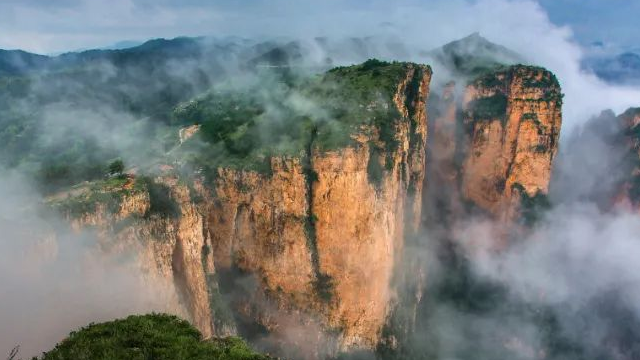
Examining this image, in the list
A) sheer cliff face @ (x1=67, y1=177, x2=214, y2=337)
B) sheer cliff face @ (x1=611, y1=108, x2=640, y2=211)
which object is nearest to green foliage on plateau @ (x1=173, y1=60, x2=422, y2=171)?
sheer cliff face @ (x1=67, y1=177, x2=214, y2=337)

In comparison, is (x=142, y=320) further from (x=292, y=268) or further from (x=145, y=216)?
(x=292, y=268)

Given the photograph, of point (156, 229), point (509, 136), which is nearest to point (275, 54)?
point (509, 136)

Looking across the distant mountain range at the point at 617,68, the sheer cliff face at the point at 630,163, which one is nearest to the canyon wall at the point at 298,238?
the sheer cliff face at the point at 630,163

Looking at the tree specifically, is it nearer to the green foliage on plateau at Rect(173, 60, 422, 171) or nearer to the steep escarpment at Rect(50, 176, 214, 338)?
the steep escarpment at Rect(50, 176, 214, 338)

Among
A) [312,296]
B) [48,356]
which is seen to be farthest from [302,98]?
[48,356]

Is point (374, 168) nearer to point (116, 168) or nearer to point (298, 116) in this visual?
point (298, 116)
